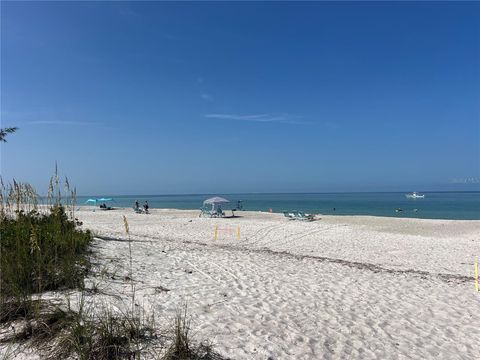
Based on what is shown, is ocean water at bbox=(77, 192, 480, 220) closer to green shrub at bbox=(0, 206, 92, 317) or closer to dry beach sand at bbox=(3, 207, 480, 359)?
dry beach sand at bbox=(3, 207, 480, 359)

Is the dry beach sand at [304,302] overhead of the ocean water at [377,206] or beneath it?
overhead

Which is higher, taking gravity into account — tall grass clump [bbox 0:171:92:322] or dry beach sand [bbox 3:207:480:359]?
tall grass clump [bbox 0:171:92:322]

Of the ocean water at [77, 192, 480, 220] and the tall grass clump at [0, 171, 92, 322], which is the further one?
the ocean water at [77, 192, 480, 220]

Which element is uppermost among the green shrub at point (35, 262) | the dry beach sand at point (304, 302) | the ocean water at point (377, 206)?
the green shrub at point (35, 262)

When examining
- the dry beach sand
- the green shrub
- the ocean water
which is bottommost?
the ocean water

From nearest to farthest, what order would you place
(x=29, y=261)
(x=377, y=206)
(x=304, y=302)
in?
(x=29, y=261) < (x=304, y=302) < (x=377, y=206)

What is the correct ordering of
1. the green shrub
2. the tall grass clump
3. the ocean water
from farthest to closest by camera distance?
the ocean water → the green shrub → the tall grass clump

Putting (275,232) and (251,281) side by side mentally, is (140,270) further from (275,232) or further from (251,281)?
(275,232)

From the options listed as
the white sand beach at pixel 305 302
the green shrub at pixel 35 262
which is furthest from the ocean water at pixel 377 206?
the green shrub at pixel 35 262

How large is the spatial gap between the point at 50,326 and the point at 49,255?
2.37 meters

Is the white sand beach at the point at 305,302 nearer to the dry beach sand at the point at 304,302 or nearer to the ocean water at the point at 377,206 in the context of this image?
the dry beach sand at the point at 304,302

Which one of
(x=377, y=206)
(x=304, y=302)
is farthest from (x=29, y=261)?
(x=377, y=206)

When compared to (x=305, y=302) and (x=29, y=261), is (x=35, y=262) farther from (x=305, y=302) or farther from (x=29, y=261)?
(x=305, y=302)

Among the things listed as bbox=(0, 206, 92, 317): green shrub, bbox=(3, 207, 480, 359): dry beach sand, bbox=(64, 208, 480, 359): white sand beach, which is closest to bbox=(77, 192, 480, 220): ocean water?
bbox=(3, 207, 480, 359): dry beach sand
